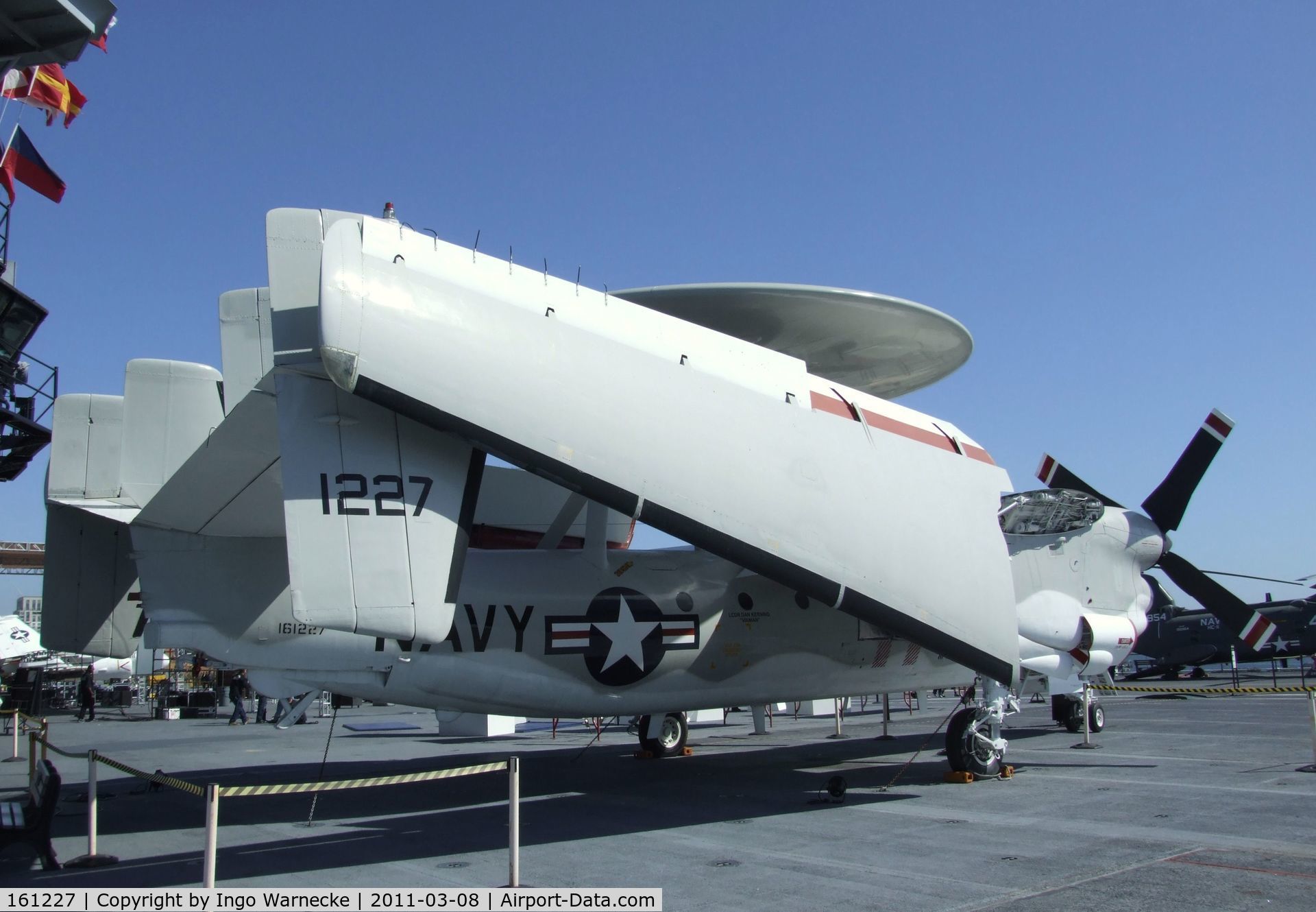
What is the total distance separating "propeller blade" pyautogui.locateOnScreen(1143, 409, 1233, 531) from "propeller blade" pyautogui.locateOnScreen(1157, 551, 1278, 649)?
29.8 inches

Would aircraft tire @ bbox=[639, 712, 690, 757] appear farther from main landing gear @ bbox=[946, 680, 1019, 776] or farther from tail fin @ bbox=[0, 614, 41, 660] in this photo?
tail fin @ bbox=[0, 614, 41, 660]

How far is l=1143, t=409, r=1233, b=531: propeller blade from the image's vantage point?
1855 cm

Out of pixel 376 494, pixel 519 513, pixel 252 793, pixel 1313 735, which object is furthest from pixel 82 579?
pixel 1313 735

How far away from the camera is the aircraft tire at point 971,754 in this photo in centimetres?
1416

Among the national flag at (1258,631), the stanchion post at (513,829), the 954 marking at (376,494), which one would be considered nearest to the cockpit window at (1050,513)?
the national flag at (1258,631)

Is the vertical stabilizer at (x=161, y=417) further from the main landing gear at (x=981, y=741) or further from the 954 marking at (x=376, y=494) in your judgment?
the main landing gear at (x=981, y=741)

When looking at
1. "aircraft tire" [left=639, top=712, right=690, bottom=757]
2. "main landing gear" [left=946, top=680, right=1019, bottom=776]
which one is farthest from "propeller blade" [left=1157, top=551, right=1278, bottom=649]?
"aircraft tire" [left=639, top=712, right=690, bottom=757]

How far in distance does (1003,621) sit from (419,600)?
7499 mm

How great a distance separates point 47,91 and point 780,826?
1701cm

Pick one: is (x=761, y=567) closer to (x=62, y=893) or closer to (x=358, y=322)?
(x=358, y=322)

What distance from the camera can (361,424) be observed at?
877cm

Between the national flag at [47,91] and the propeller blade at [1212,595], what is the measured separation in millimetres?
21428

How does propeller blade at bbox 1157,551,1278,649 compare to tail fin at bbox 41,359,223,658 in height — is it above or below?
below

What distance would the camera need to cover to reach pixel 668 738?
19328 millimetres
